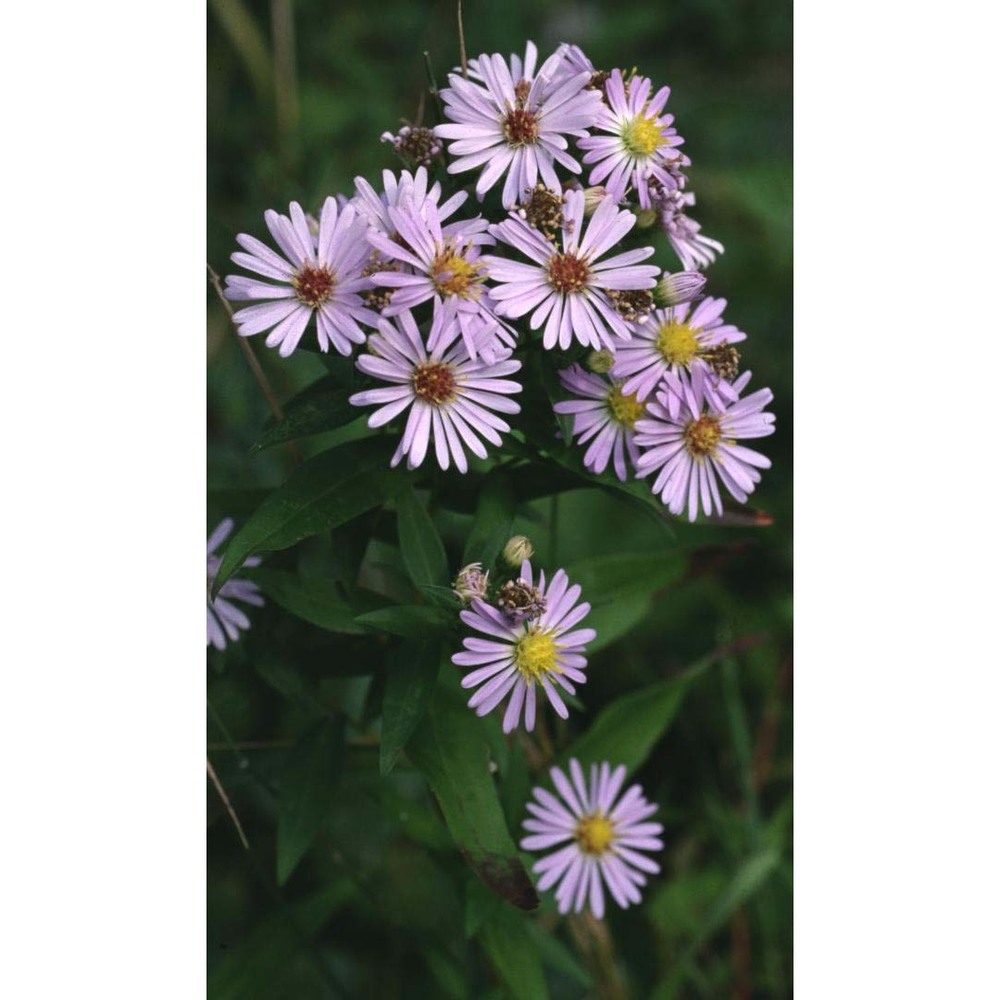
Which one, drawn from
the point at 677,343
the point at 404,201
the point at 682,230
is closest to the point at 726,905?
the point at 677,343

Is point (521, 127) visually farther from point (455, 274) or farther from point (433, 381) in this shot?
point (433, 381)

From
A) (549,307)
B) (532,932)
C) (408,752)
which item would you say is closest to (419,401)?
(549,307)

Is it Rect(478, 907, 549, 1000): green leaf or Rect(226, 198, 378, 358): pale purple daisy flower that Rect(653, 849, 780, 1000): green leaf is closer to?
Rect(478, 907, 549, 1000): green leaf

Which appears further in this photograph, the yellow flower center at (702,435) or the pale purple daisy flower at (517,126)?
the yellow flower center at (702,435)

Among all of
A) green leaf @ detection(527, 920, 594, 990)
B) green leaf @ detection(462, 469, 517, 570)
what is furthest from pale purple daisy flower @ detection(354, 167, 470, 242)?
green leaf @ detection(527, 920, 594, 990)

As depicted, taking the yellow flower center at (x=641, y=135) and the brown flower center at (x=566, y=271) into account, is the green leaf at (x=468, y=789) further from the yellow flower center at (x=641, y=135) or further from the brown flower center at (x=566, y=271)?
the yellow flower center at (x=641, y=135)

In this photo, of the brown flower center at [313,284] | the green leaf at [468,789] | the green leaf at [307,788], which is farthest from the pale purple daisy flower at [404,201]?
the green leaf at [307,788]
